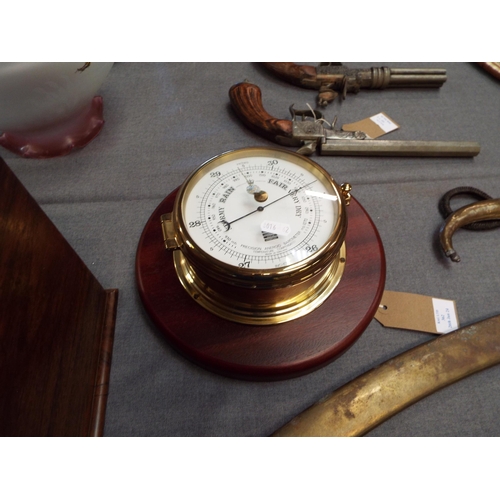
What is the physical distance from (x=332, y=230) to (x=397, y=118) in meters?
0.97

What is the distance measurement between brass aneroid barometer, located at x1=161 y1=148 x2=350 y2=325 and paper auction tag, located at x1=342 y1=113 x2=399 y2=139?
0.69 metres

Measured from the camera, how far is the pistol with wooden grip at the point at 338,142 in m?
1.44

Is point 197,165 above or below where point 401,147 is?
above

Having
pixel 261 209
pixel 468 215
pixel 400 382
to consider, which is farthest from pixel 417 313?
pixel 261 209

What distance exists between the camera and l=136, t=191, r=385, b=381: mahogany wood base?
0.95 meters

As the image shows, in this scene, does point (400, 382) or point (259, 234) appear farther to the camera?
point (400, 382)

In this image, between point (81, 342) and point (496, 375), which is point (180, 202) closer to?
point (81, 342)

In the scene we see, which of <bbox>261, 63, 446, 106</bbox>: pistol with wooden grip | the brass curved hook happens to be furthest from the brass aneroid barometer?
<bbox>261, 63, 446, 106</bbox>: pistol with wooden grip

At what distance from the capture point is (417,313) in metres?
1.14

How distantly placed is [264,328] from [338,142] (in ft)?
2.61

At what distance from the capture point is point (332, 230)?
0.87 metres

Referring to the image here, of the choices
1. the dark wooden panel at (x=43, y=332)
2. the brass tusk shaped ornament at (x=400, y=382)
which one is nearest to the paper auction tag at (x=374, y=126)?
the brass tusk shaped ornament at (x=400, y=382)

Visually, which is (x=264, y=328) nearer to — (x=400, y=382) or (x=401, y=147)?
(x=400, y=382)

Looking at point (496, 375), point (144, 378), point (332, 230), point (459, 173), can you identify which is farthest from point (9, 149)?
point (496, 375)
